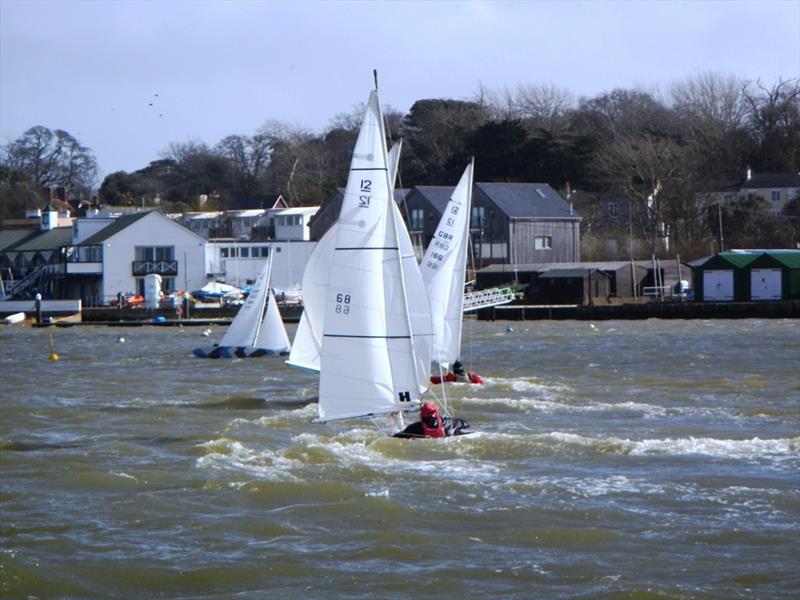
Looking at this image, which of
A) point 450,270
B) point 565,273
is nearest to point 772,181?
point 565,273

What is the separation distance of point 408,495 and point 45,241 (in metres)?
72.0

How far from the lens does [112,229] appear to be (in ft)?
257

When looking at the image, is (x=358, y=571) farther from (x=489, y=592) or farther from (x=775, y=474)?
(x=775, y=474)

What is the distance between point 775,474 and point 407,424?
614cm

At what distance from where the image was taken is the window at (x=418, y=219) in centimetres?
7894

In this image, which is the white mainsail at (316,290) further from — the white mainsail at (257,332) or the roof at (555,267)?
the roof at (555,267)

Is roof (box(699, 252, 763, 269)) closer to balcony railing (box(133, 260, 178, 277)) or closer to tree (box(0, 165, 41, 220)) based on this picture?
balcony railing (box(133, 260, 178, 277))

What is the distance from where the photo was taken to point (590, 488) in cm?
1627

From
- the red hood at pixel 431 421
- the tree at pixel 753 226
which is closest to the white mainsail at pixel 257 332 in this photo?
the red hood at pixel 431 421

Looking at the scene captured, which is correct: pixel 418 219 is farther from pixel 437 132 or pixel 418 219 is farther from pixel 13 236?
pixel 13 236

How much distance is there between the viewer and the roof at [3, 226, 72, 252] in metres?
82.4

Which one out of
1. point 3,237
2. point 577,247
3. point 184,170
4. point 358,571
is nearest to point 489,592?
point 358,571

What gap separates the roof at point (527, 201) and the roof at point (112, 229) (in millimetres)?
20678

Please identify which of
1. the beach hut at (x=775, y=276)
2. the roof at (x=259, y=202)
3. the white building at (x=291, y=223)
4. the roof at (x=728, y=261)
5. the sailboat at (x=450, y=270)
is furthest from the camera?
the roof at (x=259, y=202)
